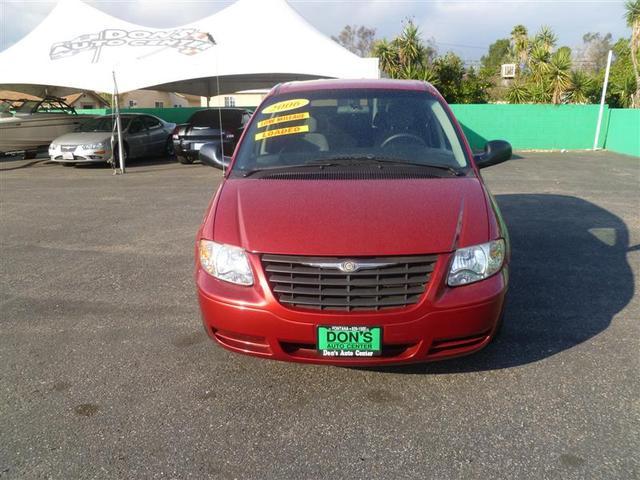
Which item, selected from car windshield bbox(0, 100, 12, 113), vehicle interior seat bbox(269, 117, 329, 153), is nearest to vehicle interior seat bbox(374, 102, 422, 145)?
vehicle interior seat bbox(269, 117, 329, 153)

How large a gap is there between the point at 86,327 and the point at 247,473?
7.16ft

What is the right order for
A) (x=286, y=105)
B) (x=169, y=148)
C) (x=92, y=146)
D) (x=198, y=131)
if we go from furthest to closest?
(x=169, y=148)
(x=198, y=131)
(x=92, y=146)
(x=286, y=105)

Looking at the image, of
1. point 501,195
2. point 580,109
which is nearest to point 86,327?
point 501,195

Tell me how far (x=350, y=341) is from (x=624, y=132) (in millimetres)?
19694

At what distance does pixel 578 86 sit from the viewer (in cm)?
2253

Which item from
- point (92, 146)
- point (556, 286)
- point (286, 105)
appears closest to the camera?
point (286, 105)

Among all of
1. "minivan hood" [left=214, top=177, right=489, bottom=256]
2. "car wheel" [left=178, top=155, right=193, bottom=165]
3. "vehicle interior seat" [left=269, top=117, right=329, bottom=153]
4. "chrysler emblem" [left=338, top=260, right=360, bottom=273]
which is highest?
"vehicle interior seat" [left=269, top=117, right=329, bottom=153]

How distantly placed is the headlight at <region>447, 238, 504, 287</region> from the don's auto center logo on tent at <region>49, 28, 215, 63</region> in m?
12.4

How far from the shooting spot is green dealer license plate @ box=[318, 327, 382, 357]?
8.77ft

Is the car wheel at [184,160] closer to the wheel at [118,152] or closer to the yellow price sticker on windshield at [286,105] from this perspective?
the wheel at [118,152]

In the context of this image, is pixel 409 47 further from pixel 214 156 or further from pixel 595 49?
pixel 595 49

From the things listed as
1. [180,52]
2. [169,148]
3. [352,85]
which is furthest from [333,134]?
[169,148]

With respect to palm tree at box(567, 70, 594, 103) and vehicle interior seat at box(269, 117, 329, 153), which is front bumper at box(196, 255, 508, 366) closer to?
vehicle interior seat at box(269, 117, 329, 153)

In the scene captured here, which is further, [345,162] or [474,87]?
[474,87]
